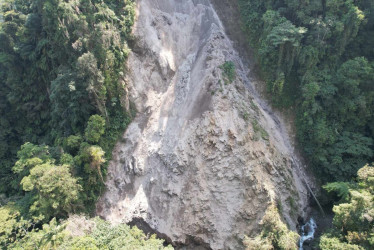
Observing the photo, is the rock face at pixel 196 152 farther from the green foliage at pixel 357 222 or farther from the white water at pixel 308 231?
the green foliage at pixel 357 222

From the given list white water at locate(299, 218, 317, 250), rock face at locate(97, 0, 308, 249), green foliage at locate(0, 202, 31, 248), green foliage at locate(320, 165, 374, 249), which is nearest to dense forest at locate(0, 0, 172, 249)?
green foliage at locate(0, 202, 31, 248)

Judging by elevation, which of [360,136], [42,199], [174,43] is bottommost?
[42,199]

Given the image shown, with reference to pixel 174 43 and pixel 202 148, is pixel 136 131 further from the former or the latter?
pixel 174 43

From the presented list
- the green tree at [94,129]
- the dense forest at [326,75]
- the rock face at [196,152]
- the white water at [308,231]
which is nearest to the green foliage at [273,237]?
the rock face at [196,152]

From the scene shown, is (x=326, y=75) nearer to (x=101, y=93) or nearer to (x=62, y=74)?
(x=101, y=93)

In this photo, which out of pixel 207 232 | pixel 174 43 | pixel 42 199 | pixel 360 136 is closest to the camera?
pixel 42 199

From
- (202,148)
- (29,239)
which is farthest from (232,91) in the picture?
(29,239)

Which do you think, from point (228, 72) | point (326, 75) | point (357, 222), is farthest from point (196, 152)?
point (326, 75)
